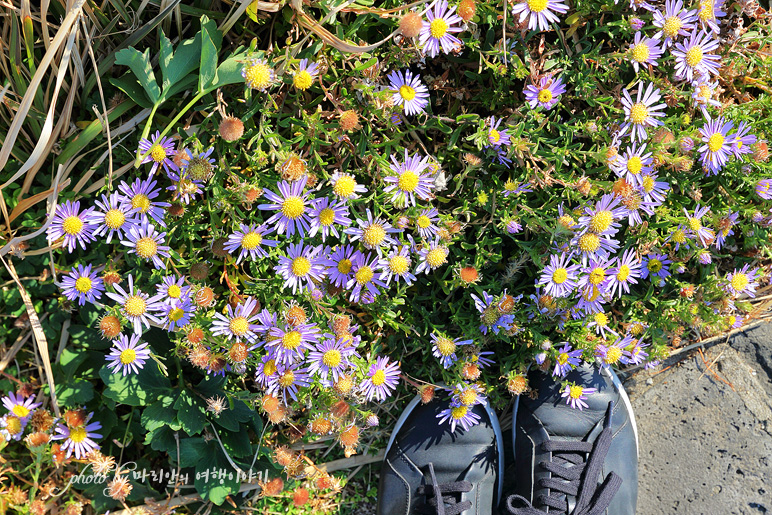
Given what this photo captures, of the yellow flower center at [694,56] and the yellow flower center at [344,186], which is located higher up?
the yellow flower center at [694,56]

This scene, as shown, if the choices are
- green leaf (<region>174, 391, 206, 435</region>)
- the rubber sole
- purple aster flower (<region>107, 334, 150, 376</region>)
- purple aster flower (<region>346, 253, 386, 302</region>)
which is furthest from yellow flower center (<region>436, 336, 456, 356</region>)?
purple aster flower (<region>107, 334, 150, 376</region>)

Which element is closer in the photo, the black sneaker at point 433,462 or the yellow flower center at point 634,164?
the yellow flower center at point 634,164

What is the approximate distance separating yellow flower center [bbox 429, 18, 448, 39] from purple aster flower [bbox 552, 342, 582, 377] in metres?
1.39

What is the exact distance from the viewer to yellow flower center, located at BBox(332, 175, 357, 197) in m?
2.09

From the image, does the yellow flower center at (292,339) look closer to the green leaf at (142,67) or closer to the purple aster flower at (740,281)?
the green leaf at (142,67)

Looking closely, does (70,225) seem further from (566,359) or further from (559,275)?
(566,359)

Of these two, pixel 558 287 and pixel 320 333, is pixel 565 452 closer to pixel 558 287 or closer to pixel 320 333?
pixel 558 287

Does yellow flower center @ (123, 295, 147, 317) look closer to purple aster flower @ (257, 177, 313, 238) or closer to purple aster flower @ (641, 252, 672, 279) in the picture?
purple aster flower @ (257, 177, 313, 238)

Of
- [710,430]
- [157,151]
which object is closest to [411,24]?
[157,151]

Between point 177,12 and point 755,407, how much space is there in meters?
A: 3.46

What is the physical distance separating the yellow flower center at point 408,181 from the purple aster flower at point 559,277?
628 mm

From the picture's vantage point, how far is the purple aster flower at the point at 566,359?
2.40 m

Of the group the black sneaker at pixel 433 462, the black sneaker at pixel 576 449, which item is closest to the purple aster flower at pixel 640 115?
the black sneaker at pixel 576 449

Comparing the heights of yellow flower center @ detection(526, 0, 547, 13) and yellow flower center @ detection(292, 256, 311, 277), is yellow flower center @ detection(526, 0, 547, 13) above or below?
above
